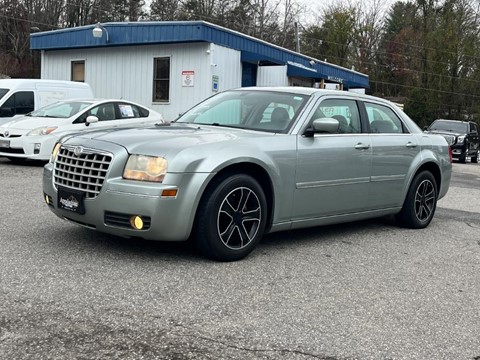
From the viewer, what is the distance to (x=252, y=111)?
564 centimetres

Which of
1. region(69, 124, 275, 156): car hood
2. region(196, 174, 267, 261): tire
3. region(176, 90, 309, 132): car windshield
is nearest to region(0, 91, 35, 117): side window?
region(176, 90, 309, 132): car windshield

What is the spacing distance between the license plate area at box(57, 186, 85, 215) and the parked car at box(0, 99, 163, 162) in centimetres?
689

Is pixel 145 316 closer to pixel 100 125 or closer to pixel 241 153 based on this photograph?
pixel 241 153

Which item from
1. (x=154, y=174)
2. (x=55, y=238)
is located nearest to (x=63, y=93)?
(x=55, y=238)

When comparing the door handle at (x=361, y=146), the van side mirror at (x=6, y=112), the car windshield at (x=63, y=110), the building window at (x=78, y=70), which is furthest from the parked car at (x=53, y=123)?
the building window at (x=78, y=70)

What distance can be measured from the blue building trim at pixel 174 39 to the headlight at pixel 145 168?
1374 cm

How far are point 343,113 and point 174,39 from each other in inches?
524

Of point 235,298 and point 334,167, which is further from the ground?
point 334,167

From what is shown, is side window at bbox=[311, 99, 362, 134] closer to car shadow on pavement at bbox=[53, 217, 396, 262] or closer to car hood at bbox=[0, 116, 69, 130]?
car shadow on pavement at bbox=[53, 217, 396, 262]

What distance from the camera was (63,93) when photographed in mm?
14578

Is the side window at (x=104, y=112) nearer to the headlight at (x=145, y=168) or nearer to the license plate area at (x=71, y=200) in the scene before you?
the license plate area at (x=71, y=200)

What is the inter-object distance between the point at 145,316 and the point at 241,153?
1783 millimetres

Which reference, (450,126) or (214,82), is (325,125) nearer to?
(214,82)

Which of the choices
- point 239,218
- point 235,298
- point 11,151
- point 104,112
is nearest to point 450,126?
point 104,112
